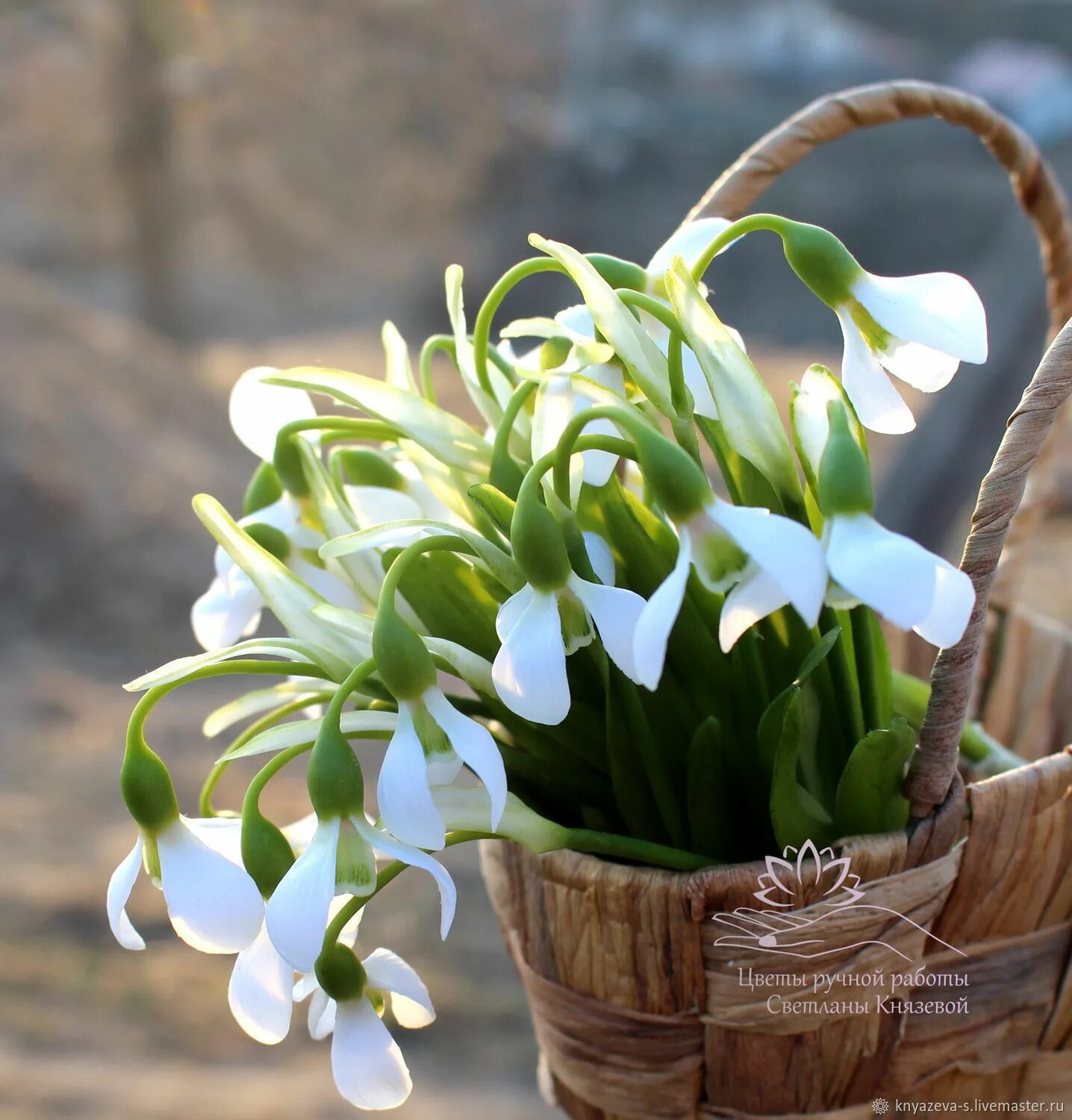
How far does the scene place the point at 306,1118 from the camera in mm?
1138

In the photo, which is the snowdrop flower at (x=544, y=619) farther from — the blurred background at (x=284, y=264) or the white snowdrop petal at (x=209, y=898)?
the blurred background at (x=284, y=264)

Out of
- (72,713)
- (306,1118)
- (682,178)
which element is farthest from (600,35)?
(306,1118)

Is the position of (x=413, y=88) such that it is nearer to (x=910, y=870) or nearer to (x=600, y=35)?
(x=600, y=35)

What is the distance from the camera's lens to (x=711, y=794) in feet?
1.41

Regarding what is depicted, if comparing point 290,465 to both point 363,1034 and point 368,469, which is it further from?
point 363,1034

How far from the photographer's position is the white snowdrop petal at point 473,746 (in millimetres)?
344

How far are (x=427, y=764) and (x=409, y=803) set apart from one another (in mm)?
18

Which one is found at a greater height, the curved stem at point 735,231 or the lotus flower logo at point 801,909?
the curved stem at point 735,231

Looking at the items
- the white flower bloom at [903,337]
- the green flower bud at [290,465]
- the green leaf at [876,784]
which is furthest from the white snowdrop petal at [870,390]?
the green flower bud at [290,465]

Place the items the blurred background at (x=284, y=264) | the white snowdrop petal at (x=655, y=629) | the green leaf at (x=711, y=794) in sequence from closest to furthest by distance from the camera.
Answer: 1. the white snowdrop petal at (x=655, y=629)
2. the green leaf at (x=711, y=794)
3. the blurred background at (x=284, y=264)

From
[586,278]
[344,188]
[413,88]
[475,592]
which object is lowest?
[344,188]

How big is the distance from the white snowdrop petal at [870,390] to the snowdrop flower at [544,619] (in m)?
0.12

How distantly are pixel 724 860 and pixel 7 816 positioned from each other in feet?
4.83

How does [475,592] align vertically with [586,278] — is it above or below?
below
